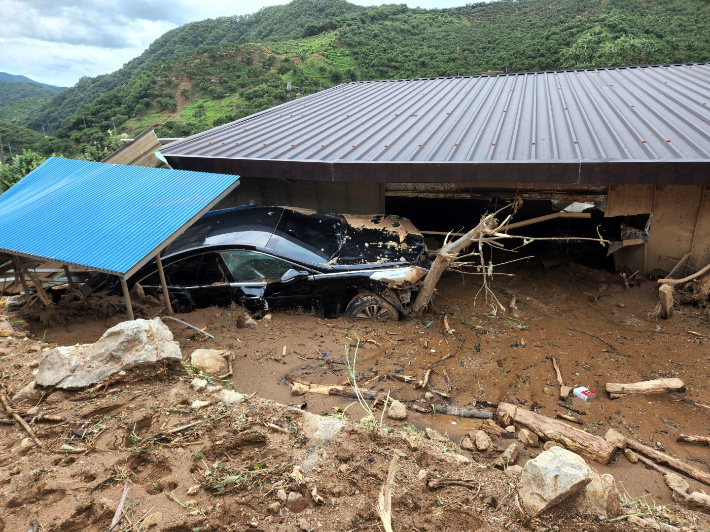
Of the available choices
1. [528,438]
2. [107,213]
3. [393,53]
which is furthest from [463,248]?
[393,53]

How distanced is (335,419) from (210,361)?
5.71 feet

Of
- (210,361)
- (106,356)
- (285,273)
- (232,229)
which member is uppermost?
(232,229)

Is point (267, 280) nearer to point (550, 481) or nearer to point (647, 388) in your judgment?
point (550, 481)

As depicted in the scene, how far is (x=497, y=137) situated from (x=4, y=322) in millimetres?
7803

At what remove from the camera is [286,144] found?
8.03m

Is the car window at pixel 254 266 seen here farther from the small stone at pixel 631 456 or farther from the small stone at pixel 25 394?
the small stone at pixel 631 456

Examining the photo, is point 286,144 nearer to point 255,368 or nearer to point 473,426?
point 255,368

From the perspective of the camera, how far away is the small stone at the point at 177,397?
403 cm

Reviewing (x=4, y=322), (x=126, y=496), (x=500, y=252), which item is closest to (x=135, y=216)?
(x=4, y=322)

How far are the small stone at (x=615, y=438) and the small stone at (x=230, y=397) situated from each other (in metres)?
3.39

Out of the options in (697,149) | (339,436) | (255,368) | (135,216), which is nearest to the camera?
(339,436)

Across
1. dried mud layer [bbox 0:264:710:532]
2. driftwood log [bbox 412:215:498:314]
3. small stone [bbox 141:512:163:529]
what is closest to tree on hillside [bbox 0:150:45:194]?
dried mud layer [bbox 0:264:710:532]

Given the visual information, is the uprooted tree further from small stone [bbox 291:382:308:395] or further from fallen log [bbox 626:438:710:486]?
small stone [bbox 291:382:308:395]

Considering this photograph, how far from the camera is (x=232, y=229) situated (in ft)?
20.9
